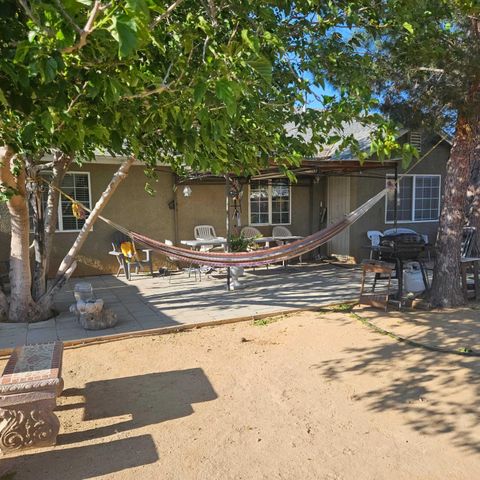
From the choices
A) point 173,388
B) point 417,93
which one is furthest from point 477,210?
point 173,388

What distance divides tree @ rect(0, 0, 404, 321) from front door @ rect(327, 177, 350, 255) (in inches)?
238

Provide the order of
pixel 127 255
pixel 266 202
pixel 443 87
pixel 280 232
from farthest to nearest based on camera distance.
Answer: pixel 266 202 < pixel 280 232 < pixel 127 255 < pixel 443 87

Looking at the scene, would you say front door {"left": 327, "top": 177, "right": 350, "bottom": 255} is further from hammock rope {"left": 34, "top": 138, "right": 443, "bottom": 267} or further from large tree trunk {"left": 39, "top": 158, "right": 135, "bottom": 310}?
large tree trunk {"left": 39, "top": 158, "right": 135, "bottom": 310}

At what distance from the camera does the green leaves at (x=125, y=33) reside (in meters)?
1.38

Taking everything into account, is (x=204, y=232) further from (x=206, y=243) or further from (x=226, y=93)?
(x=226, y=93)

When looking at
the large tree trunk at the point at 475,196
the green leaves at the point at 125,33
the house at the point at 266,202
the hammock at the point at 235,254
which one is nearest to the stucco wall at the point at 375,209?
the house at the point at 266,202

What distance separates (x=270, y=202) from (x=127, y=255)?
409 centimetres

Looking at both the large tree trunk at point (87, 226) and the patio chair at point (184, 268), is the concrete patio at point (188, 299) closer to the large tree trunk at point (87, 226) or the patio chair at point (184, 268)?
the patio chair at point (184, 268)

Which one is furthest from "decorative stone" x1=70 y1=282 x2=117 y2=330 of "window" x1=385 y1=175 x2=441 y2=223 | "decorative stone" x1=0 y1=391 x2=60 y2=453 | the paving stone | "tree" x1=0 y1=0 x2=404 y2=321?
"window" x1=385 y1=175 x2=441 y2=223

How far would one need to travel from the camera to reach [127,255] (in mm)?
8125

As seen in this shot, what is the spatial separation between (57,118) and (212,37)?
3.78 ft

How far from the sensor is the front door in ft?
34.4

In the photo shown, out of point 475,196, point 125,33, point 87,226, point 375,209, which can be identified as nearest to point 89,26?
point 125,33

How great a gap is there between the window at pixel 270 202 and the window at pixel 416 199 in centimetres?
271
